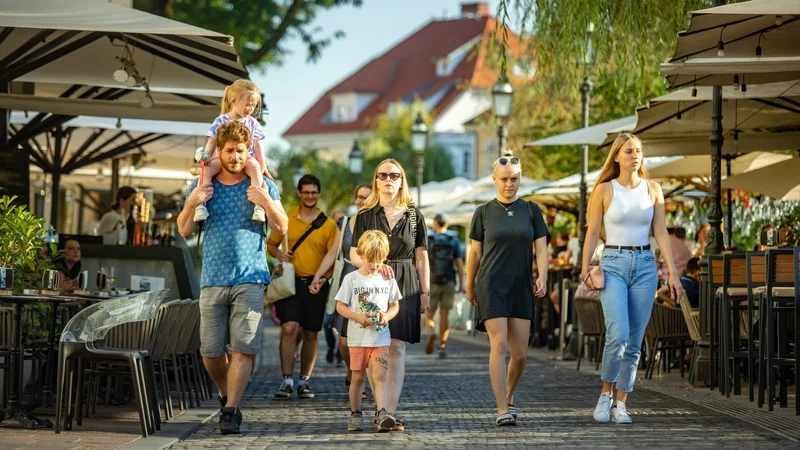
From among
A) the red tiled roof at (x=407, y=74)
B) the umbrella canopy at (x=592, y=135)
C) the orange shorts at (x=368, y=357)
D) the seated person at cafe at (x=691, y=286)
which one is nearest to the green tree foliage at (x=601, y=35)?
the umbrella canopy at (x=592, y=135)

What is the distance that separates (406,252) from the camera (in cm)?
1016

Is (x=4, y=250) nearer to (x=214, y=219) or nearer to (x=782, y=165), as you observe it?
(x=214, y=219)

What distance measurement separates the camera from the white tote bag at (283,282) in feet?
40.3

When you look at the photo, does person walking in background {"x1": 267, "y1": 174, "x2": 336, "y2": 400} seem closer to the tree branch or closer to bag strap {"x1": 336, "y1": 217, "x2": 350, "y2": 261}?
bag strap {"x1": 336, "y1": 217, "x2": 350, "y2": 261}

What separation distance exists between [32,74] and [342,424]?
7.22 meters

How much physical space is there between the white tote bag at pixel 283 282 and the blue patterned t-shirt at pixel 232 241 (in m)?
2.82

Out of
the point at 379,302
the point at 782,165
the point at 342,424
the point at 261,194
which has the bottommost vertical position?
the point at 342,424

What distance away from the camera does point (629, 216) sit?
1003cm

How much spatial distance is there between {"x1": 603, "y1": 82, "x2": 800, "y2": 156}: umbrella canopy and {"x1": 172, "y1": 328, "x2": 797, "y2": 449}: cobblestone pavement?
3052 millimetres

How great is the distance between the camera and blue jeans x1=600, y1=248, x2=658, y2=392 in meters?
9.94

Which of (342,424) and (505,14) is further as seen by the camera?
(505,14)

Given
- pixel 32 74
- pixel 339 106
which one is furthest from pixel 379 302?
pixel 339 106

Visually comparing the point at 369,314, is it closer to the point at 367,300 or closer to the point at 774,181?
the point at 367,300

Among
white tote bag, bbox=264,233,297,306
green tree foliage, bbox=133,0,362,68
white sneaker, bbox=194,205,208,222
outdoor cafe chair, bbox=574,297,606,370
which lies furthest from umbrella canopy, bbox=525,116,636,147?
green tree foliage, bbox=133,0,362,68
